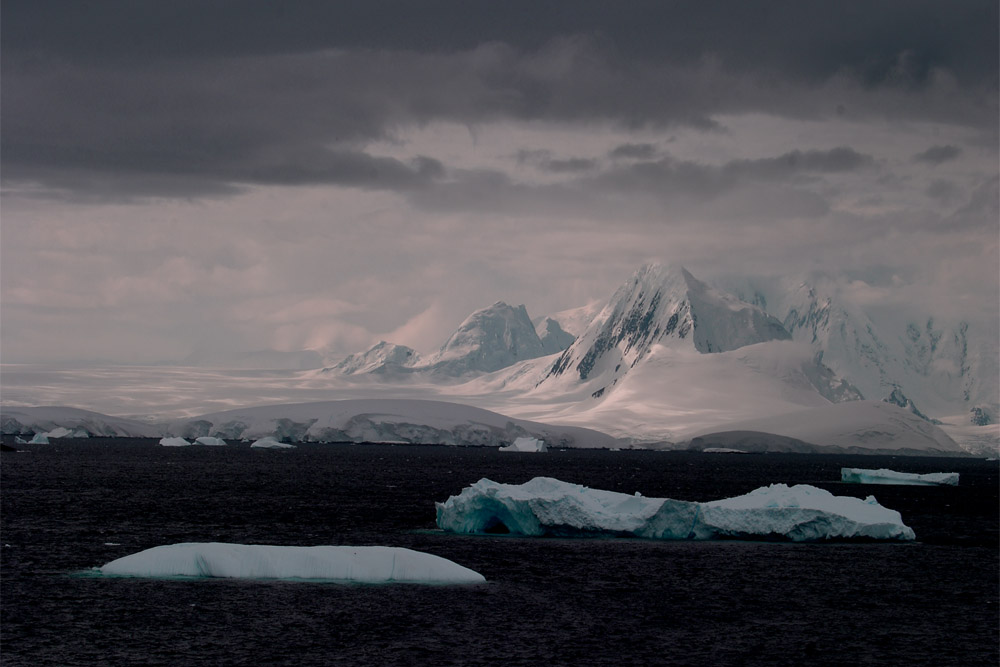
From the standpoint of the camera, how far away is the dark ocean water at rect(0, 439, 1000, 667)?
1252 inches

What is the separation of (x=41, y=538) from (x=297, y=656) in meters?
27.6

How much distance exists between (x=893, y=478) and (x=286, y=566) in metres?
98.6

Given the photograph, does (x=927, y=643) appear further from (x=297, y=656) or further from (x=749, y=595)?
(x=297, y=656)

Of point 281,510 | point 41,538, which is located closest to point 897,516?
A: point 281,510

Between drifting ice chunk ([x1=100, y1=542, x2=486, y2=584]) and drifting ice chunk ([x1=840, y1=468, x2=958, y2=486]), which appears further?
drifting ice chunk ([x1=840, y1=468, x2=958, y2=486])

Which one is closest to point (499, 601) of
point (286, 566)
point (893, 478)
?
point (286, 566)

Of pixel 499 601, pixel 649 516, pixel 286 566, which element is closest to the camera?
pixel 499 601

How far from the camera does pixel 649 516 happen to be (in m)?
57.8

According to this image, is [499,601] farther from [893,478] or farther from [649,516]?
[893,478]

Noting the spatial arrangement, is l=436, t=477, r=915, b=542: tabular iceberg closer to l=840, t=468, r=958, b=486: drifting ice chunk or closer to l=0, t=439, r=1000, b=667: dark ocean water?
l=0, t=439, r=1000, b=667: dark ocean water

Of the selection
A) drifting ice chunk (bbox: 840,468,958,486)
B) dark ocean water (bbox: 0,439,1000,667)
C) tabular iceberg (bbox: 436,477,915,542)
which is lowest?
dark ocean water (bbox: 0,439,1000,667)

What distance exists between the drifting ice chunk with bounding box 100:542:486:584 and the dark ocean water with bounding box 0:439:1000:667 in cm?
87

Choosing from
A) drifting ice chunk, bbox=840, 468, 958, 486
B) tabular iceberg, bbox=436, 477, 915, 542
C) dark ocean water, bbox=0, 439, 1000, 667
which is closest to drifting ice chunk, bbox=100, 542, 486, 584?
dark ocean water, bbox=0, 439, 1000, 667

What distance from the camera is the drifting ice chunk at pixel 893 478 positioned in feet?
405
